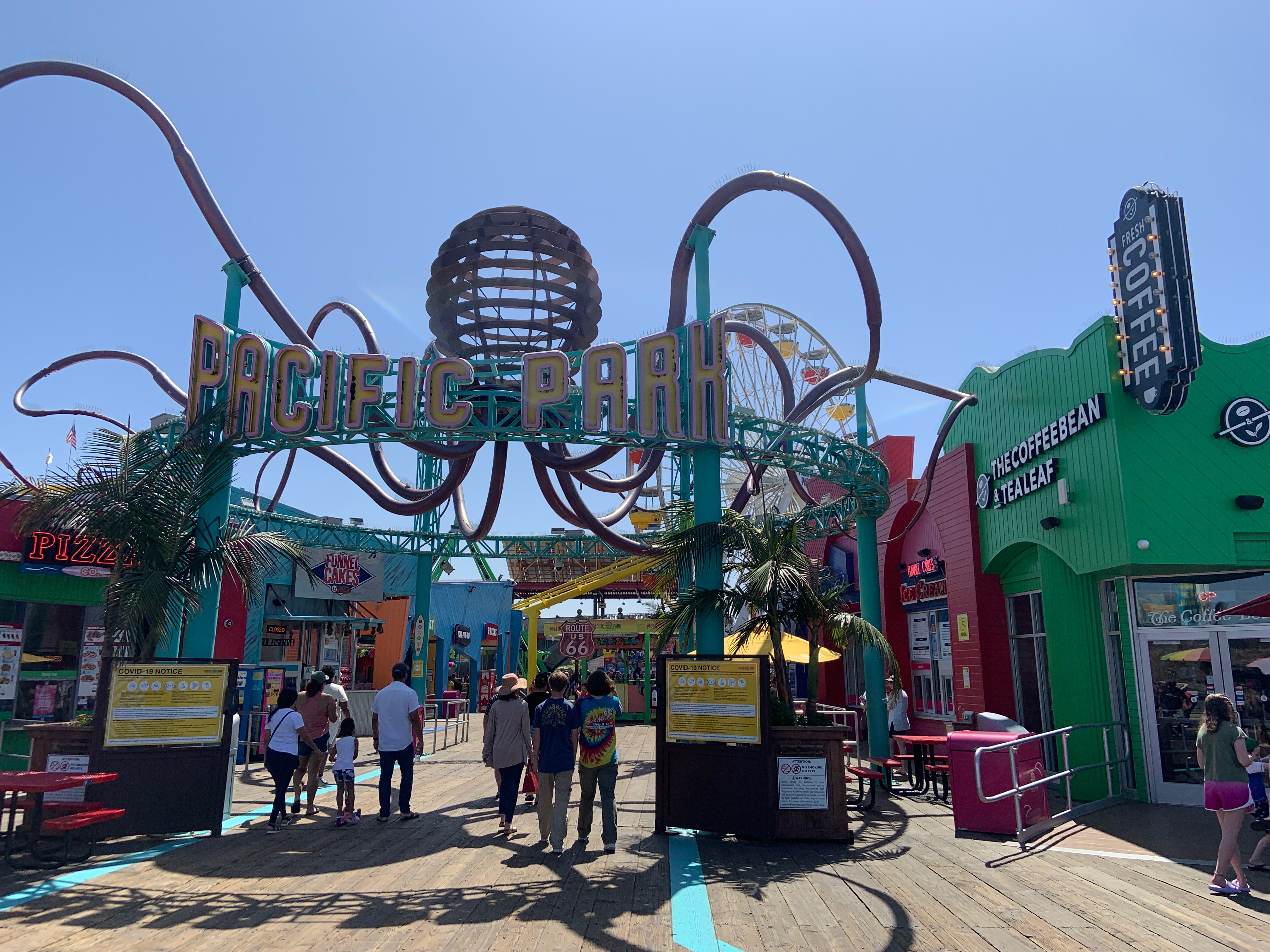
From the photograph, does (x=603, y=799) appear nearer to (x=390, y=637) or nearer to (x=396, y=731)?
(x=396, y=731)

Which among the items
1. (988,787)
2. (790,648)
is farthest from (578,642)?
(988,787)

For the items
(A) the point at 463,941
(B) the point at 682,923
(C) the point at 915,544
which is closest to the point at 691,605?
(B) the point at 682,923

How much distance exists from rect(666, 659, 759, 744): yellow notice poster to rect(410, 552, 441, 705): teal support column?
16.1 meters

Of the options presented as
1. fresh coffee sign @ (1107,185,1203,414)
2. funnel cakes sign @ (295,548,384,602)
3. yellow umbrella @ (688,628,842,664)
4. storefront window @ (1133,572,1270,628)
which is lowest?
yellow umbrella @ (688,628,842,664)

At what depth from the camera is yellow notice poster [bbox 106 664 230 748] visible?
9.30 metres

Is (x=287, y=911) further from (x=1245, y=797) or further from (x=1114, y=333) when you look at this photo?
(x=1114, y=333)

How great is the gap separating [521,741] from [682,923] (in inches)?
134

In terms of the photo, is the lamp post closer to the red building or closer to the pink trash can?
the pink trash can

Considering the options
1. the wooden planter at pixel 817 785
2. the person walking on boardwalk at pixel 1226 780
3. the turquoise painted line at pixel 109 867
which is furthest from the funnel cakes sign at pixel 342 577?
the person walking on boardwalk at pixel 1226 780

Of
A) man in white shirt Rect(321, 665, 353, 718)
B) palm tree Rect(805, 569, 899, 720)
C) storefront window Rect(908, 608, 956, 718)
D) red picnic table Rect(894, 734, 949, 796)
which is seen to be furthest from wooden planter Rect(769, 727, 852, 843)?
storefront window Rect(908, 608, 956, 718)

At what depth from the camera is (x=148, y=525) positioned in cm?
1041

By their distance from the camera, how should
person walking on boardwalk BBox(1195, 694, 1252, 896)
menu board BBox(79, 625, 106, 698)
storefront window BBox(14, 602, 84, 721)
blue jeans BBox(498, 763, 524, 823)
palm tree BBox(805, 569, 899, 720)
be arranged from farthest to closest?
menu board BBox(79, 625, 106, 698)
storefront window BBox(14, 602, 84, 721)
palm tree BBox(805, 569, 899, 720)
blue jeans BBox(498, 763, 524, 823)
person walking on boardwalk BBox(1195, 694, 1252, 896)

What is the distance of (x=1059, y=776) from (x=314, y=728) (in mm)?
8528

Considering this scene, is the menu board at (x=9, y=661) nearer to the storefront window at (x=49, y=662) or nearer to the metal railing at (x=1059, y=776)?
the storefront window at (x=49, y=662)
